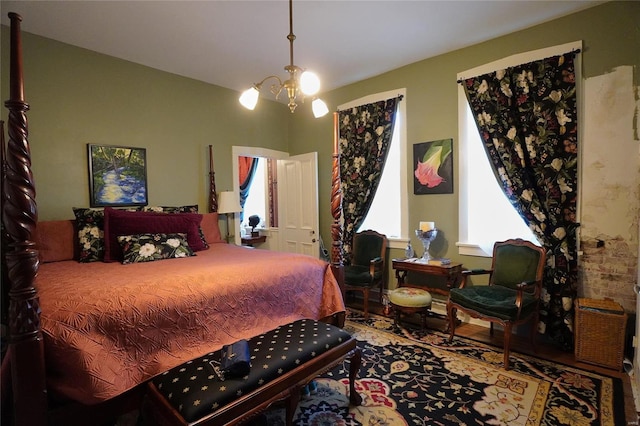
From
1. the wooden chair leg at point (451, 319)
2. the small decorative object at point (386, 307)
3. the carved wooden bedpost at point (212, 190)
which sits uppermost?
the carved wooden bedpost at point (212, 190)

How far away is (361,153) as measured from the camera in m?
4.26

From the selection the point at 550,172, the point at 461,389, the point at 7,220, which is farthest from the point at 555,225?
the point at 7,220

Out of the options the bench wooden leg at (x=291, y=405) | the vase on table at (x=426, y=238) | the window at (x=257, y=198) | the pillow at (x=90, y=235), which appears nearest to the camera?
the bench wooden leg at (x=291, y=405)

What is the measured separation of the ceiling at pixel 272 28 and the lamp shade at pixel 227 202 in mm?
1531

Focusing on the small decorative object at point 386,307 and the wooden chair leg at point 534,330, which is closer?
the wooden chair leg at point 534,330

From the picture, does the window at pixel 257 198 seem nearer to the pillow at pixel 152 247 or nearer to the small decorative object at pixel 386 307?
the small decorative object at pixel 386 307

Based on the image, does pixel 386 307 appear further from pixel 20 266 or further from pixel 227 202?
pixel 20 266

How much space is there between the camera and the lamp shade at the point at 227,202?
4176 millimetres

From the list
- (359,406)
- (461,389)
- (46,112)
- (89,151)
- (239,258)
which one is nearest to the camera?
(359,406)

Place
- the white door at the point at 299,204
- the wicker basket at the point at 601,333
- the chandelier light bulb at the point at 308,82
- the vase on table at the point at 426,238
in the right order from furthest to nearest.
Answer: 1. the white door at the point at 299,204
2. the vase on table at the point at 426,238
3. the wicker basket at the point at 601,333
4. the chandelier light bulb at the point at 308,82

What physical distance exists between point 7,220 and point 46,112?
2.33 metres

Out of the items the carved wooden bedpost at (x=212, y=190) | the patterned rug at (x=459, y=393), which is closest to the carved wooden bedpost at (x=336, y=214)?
the patterned rug at (x=459, y=393)

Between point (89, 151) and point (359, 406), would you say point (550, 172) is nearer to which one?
point (359, 406)

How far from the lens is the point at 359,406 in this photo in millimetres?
2049
